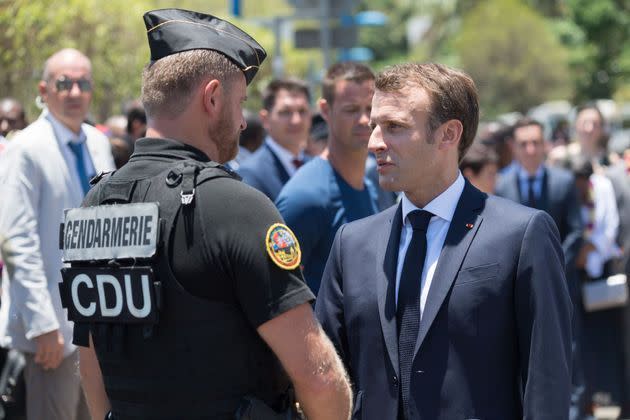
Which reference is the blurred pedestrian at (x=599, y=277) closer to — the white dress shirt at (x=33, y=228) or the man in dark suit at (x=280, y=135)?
the man in dark suit at (x=280, y=135)

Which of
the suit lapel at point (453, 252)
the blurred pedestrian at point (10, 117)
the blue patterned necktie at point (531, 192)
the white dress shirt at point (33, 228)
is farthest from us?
the blue patterned necktie at point (531, 192)

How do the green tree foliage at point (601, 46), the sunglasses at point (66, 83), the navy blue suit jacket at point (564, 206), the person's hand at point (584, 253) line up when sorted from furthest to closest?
the green tree foliage at point (601, 46)
the person's hand at point (584, 253)
the navy blue suit jacket at point (564, 206)
the sunglasses at point (66, 83)

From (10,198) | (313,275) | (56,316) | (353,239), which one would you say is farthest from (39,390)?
(353,239)

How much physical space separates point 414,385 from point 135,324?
861mm

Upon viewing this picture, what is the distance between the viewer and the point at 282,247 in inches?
119

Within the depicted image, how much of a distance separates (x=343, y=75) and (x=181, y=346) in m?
2.95

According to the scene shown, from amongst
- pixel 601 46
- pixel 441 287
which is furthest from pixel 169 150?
pixel 601 46

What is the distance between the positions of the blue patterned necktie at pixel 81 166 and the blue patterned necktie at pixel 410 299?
8.71 feet

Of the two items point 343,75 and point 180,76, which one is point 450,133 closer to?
point 180,76

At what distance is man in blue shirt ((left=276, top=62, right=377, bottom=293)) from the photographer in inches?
198

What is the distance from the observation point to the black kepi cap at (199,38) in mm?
3213

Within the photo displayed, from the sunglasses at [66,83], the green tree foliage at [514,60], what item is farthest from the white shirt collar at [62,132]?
the green tree foliage at [514,60]

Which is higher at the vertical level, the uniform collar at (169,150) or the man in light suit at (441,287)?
the uniform collar at (169,150)

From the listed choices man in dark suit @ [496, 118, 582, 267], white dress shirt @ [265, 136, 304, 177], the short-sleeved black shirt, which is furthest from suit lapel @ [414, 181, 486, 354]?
man in dark suit @ [496, 118, 582, 267]
